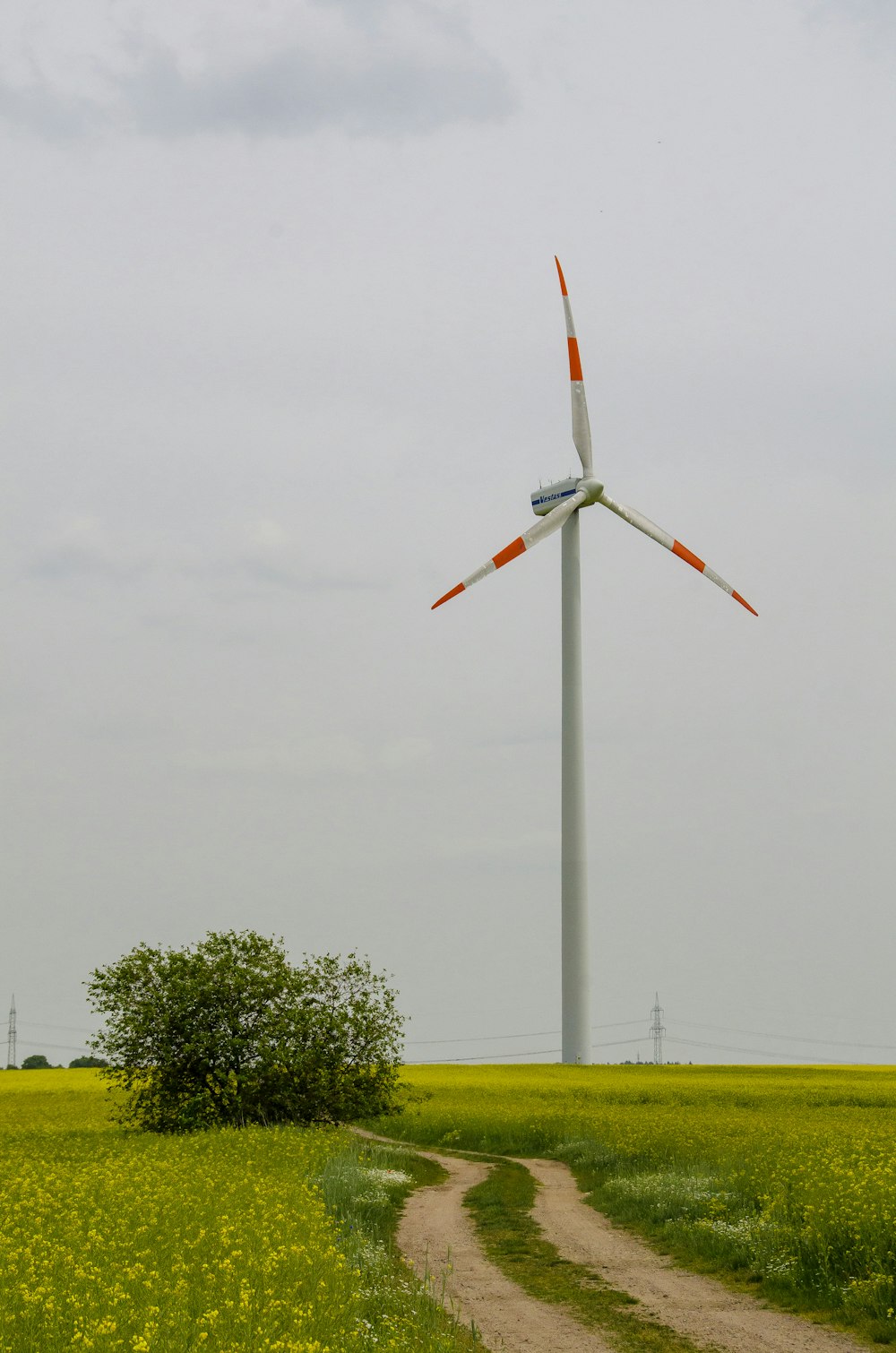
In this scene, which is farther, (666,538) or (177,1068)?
(666,538)

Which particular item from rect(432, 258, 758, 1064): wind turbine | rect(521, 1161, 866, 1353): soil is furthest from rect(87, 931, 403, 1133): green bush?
rect(432, 258, 758, 1064): wind turbine

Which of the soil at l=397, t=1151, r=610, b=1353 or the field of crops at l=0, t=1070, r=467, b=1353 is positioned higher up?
the field of crops at l=0, t=1070, r=467, b=1353

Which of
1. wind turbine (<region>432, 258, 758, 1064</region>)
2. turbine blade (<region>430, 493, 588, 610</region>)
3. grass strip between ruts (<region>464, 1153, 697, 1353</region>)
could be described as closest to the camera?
grass strip between ruts (<region>464, 1153, 697, 1353</region>)

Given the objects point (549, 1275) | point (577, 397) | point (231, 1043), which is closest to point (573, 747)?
point (577, 397)

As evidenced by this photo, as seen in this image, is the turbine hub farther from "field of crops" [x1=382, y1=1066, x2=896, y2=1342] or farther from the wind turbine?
"field of crops" [x1=382, y1=1066, x2=896, y2=1342]

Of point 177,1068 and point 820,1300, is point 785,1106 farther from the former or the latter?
point 820,1300

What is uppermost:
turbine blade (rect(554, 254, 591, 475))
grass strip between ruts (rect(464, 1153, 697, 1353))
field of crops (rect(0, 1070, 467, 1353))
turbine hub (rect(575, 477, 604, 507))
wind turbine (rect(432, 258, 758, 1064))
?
turbine blade (rect(554, 254, 591, 475))

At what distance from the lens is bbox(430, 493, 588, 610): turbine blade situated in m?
63.1

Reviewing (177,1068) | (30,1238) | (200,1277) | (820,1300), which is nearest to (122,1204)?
(30,1238)

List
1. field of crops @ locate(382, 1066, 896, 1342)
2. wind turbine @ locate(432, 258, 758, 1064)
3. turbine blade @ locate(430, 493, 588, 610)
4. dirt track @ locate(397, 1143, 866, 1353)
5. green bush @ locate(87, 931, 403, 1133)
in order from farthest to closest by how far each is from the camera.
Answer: wind turbine @ locate(432, 258, 758, 1064), turbine blade @ locate(430, 493, 588, 610), green bush @ locate(87, 931, 403, 1133), field of crops @ locate(382, 1066, 896, 1342), dirt track @ locate(397, 1143, 866, 1353)

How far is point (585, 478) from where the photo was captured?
77938mm

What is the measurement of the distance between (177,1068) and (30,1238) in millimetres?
25186

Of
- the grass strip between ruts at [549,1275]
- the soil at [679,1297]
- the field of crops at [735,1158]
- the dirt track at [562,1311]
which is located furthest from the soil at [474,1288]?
the field of crops at [735,1158]

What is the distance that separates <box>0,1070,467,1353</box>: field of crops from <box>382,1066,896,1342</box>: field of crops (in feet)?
18.9
